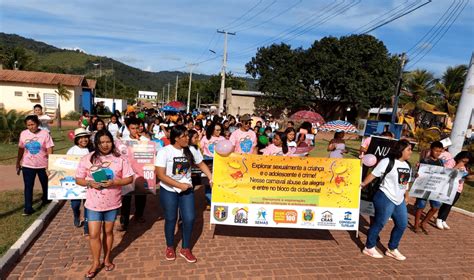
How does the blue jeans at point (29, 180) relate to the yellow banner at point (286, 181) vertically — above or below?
below

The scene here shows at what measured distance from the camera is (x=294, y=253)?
→ 4.41 m

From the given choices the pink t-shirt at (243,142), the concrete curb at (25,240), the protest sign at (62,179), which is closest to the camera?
the concrete curb at (25,240)

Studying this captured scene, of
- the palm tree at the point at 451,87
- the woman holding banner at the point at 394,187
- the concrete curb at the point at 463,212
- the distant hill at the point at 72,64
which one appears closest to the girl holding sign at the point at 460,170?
the concrete curb at the point at 463,212

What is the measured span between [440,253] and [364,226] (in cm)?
125

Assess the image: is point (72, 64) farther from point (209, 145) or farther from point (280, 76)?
point (209, 145)

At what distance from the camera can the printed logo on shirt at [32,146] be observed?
15.4ft

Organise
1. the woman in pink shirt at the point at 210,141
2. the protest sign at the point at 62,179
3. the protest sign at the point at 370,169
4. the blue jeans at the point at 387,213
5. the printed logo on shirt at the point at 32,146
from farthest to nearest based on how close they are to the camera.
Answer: the woman in pink shirt at the point at 210,141
the protest sign at the point at 370,169
the printed logo on shirt at the point at 32,146
the protest sign at the point at 62,179
the blue jeans at the point at 387,213

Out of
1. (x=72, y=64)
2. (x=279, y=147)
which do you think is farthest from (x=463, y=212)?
(x=72, y=64)

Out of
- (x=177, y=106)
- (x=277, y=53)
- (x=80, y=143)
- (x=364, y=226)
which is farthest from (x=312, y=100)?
(x=80, y=143)

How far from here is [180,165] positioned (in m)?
3.61

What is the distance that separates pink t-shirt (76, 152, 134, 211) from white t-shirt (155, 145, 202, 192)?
437 millimetres

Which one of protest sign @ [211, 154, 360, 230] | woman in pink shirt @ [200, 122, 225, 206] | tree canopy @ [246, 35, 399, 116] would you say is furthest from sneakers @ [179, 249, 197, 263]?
tree canopy @ [246, 35, 399, 116]

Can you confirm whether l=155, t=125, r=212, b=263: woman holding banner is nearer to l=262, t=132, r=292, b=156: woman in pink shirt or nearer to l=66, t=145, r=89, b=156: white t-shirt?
l=66, t=145, r=89, b=156: white t-shirt

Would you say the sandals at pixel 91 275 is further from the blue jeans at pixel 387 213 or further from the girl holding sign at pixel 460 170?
the girl holding sign at pixel 460 170
